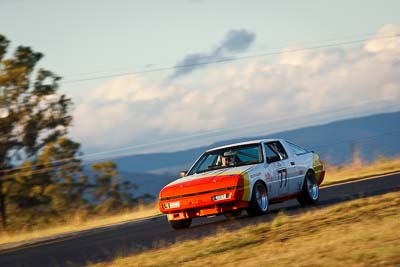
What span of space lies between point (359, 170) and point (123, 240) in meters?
14.9

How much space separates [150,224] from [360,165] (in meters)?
13.2

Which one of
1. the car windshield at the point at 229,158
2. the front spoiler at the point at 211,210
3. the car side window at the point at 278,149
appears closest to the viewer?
the front spoiler at the point at 211,210

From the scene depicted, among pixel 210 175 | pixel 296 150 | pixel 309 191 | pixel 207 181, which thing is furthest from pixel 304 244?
pixel 296 150

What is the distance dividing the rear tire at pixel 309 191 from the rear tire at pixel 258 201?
56.5 inches

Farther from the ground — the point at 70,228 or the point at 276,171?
the point at 276,171

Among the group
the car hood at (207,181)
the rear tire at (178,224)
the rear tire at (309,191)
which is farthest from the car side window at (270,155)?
the rear tire at (178,224)

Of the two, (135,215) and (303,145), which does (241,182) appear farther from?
(303,145)

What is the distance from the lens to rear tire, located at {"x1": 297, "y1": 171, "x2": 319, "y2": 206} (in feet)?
55.7

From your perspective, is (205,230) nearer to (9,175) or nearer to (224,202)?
(224,202)

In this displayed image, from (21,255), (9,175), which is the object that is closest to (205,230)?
(21,255)

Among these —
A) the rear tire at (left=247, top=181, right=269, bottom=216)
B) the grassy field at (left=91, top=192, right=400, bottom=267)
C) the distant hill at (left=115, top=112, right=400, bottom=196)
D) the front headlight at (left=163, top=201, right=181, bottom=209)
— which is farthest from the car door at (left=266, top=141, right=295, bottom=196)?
the distant hill at (left=115, top=112, right=400, bottom=196)

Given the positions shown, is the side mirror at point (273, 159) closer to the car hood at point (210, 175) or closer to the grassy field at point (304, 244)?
the car hood at point (210, 175)

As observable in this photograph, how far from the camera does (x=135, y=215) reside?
22859 millimetres

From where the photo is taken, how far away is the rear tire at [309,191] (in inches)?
669
